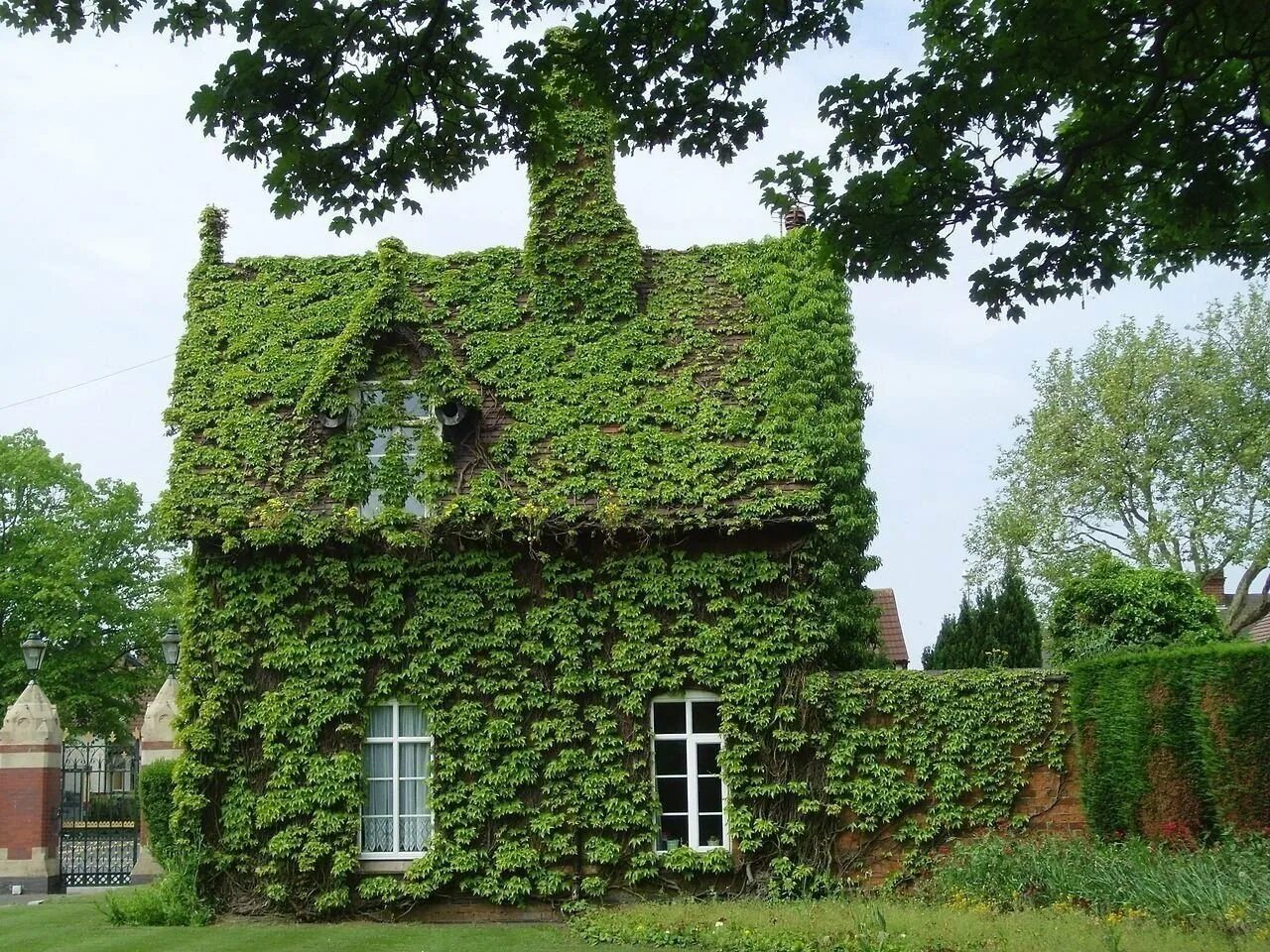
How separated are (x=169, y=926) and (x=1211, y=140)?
14306 mm

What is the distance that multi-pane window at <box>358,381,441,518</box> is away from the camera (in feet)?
57.5

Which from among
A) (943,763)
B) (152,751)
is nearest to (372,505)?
(152,751)

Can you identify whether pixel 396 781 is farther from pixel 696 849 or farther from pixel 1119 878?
pixel 1119 878

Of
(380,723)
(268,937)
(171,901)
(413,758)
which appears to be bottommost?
(268,937)

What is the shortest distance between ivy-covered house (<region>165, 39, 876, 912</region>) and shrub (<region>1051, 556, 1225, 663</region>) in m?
3.25

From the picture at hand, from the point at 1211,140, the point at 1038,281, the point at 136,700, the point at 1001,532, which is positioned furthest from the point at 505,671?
the point at 136,700

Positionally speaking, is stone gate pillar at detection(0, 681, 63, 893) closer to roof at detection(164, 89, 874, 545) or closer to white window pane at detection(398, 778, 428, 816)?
roof at detection(164, 89, 874, 545)

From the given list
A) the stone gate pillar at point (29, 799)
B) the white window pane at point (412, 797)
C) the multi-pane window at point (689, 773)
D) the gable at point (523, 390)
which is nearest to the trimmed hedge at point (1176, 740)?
the gable at point (523, 390)

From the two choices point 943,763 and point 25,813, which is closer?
point 943,763

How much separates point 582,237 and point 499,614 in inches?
228

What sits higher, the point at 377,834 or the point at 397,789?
the point at 397,789

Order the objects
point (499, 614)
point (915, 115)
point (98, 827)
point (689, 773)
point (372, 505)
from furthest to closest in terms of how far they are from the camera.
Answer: point (98, 827) < point (372, 505) < point (499, 614) < point (689, 773) < point (915, 115)

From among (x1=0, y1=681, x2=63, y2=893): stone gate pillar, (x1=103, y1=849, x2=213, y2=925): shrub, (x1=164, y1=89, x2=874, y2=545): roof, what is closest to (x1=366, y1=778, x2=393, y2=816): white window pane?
(x1=103, y1=849, x2=213, y2=925): shrub

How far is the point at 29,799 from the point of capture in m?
21.4
